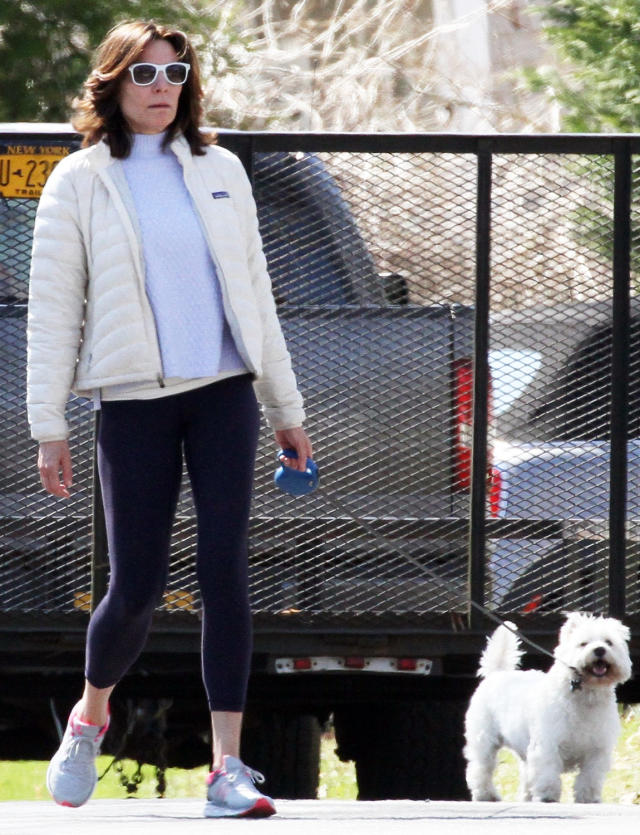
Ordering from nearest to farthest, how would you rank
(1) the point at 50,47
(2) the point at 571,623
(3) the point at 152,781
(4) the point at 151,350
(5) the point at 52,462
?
(4) the point at 151,350
(5) the point at 52,462
(2) the point at 571,623
(3) the point at 152,781
(1) the point at 50,47

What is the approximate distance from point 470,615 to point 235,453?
1.69 meters

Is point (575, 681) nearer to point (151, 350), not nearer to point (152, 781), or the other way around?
point (151, 350)

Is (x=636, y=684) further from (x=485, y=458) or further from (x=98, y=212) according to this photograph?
(x=98, y=212)

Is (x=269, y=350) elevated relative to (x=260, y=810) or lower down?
elevated

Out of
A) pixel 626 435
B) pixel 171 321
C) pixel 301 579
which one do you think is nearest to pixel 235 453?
pixel 171 321

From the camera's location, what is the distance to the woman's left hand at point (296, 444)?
399cm

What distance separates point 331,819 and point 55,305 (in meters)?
1.46

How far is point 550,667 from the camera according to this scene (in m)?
5.75

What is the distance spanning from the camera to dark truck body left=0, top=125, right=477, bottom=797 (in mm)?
5027

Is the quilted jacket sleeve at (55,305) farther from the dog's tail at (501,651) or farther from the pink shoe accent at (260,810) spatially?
the dog's tail at (501,651)

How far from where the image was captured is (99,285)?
370 cm

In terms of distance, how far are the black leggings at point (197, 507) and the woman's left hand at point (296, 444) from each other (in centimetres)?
21

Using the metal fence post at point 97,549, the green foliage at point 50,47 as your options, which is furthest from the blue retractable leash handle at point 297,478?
the green foliage at point 50,47

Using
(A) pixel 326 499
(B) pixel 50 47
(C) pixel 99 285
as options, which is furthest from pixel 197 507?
(B) pixel 50 47
